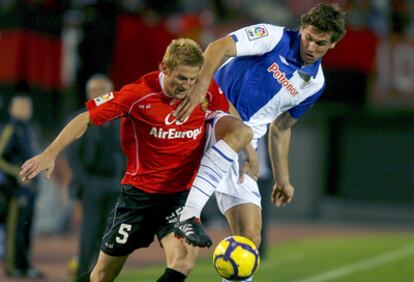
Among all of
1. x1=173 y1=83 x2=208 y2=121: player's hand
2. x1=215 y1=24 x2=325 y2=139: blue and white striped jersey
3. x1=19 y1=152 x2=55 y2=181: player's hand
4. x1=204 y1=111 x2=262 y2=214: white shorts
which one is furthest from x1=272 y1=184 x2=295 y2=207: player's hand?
x1=19 y1=152 x2=55 y2=181: player's hand

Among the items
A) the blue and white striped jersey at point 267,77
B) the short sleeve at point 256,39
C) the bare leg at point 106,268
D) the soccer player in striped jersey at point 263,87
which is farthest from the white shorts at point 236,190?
the bare leg at point 106,268

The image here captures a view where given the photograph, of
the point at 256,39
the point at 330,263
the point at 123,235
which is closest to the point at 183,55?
the point at 256,39

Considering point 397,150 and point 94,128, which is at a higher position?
point 94,128

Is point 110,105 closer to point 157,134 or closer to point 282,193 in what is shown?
point 157,134

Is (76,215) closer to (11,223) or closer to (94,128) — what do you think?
(11,223)

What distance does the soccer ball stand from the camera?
281 inches

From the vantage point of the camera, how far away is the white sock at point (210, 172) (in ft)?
22.9

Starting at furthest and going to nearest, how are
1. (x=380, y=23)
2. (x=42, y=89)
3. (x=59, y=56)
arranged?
(x=380, y=23) → (x=42, y=89) → (x=59, y=56)

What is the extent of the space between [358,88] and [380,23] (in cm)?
157

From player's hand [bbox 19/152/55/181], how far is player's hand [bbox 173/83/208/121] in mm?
990

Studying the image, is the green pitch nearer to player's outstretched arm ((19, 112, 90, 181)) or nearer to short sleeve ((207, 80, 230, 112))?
short sleeve ((207, 80, 230, 112))

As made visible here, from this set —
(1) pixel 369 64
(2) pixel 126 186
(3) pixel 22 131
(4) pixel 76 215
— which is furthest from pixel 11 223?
(1) pixel 369 64

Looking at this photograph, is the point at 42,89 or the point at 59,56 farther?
the point at 42,89

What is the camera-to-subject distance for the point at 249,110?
7.86 metres
